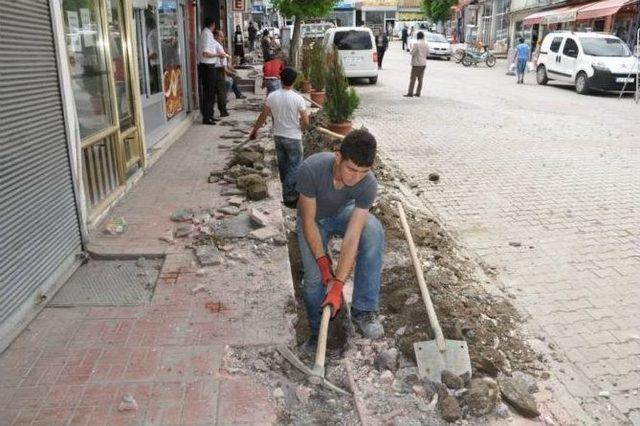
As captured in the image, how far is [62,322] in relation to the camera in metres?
3.61

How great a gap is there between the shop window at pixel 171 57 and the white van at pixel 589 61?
1227 cm

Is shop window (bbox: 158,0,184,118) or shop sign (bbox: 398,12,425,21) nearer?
shop window (bbox: 158,0,184,118)

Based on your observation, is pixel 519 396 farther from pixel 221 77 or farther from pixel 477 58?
pixel 477 58

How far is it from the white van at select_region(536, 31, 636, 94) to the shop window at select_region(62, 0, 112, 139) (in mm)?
14930

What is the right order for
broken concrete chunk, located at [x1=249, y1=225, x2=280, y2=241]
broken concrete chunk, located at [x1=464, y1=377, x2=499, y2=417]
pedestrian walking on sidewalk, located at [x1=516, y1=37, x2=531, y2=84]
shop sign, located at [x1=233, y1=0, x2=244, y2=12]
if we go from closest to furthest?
broken concrete chunk, located at [x1=464, y1=377, x2=499, y2=417], broken concrete chunk, located at [x1=249, y1=225, x2=280, y2=241], pedestrian walking on sidewalk, located at [x1=516, y1=37, x2=531, y2=84], shop sign, located at [x1=233, y1=0, x2=244, y2=12]

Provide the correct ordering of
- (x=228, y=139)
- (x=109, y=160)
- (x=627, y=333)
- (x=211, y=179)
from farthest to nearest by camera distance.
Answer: (x=228, y=139)
(x=211, y=179)
(x=109, y=160)
(x=627, y=333)

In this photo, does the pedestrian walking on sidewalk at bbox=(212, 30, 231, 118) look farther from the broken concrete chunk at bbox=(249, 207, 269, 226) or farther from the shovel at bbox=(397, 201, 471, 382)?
the shovel at bbox=(397, 201, 471, 382)

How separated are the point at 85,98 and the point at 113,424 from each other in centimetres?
346

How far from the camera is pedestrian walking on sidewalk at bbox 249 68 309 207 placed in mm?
6289

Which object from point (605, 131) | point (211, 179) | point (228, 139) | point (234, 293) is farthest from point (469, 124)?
point (234, 293)

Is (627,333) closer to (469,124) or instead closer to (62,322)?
(62,322)

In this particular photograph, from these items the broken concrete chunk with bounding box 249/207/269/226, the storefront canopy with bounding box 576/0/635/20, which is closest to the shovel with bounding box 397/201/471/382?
the broken concrete chunk with bounding box 249/207/269/226

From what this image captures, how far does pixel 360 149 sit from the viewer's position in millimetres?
3010

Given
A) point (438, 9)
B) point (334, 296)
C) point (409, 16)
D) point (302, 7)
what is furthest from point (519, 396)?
point (409, 16)
